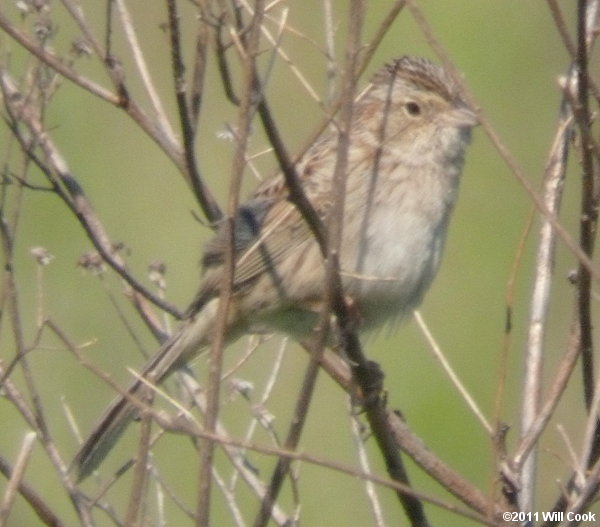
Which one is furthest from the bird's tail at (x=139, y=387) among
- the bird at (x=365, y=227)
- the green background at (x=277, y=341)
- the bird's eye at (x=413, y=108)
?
the green background at (x=277, y=341)

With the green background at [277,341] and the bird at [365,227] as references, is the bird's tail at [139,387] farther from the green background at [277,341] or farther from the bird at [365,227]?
the green background at [277,341]

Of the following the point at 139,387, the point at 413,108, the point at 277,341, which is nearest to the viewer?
the point at 139,387

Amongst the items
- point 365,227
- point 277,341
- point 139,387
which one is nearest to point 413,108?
point 365,227

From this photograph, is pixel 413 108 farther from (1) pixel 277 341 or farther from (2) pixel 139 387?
(1) pixel 277 341

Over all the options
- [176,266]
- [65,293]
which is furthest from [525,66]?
[65,293]

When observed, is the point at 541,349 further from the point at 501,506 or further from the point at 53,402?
the point at 53,402

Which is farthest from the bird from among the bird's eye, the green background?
the green background

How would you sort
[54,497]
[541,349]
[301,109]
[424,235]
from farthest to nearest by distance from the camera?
[301,109]
[54,497]
[424,235]
[541,349]
